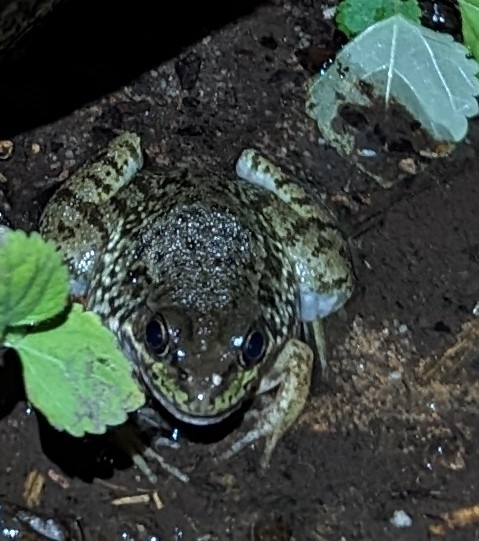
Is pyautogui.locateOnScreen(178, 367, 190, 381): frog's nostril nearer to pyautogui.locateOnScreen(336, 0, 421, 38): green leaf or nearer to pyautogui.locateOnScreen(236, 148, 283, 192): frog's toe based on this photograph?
pyautogui.locateOnScreen(236, 148, 283, 192): frog's toe

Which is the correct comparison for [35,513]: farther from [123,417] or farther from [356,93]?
[356,93]

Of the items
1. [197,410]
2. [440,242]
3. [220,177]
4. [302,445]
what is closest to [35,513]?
[197,410]

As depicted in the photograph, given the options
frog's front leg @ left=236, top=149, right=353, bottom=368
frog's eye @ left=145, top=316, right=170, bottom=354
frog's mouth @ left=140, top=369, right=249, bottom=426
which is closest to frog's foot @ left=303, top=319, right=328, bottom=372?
frog's front leg @ left=236, top=149, right=353, bottom=368

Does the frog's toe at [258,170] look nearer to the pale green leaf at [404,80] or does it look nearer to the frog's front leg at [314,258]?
the frog's front leg at [314,258]

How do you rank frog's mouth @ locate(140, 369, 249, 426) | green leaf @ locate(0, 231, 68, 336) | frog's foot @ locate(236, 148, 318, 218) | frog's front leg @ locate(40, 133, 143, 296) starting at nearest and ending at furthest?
green leaf @ locate(0, 231, 68, 336) → frog's mouth @ locate(140, 369, 249, 426) → frog's front leg @ locate(40, 133, 143, 296) → frog's foot @ locate(236, 148, 318, 218)

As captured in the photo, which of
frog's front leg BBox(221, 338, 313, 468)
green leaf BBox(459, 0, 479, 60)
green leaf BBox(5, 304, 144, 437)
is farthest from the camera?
green leaf BBox(459, 0, 479, 60)

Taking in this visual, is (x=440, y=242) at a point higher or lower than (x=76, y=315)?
lower
